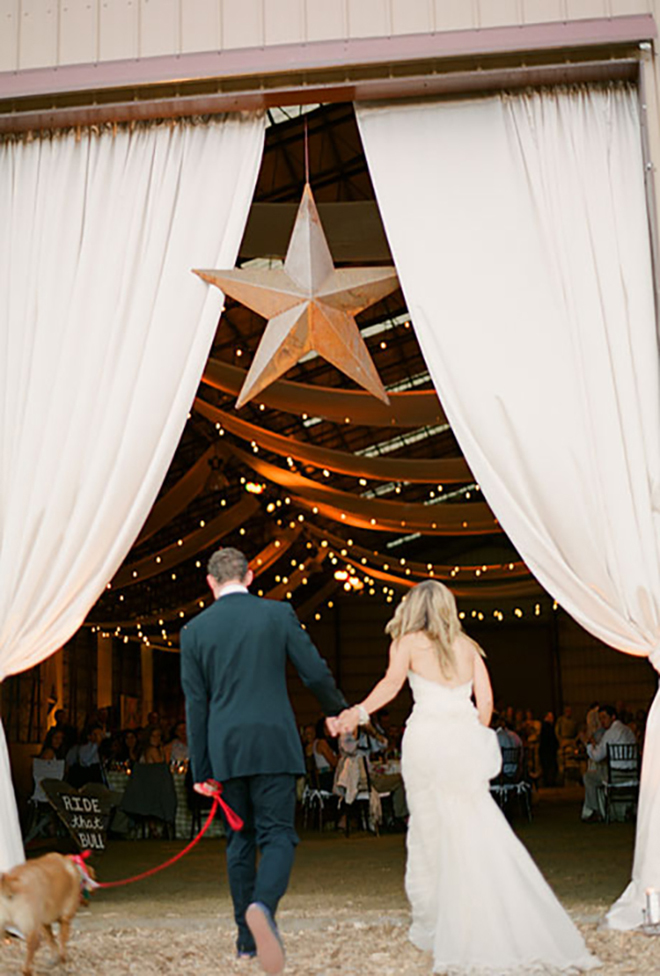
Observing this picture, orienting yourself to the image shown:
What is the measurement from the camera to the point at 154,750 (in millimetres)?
11703

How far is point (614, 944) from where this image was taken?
14.1 ft

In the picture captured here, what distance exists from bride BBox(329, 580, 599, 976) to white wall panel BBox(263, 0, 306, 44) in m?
2.58

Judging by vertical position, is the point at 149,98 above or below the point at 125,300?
above

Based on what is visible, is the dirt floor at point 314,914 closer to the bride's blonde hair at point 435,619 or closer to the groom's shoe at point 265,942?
the groom's shoe at point 265,942

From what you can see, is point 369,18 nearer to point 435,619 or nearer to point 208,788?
point 435,619

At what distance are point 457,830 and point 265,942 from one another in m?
1.04

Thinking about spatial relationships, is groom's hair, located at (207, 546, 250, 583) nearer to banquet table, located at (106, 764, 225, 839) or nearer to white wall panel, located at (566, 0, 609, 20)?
white wall panel, located at (566, 0, 609, 20)

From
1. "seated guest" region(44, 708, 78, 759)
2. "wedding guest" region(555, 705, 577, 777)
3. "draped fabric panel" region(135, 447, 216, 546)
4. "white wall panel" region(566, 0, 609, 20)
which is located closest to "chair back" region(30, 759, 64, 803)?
"seated guest" region(44, 708, 78, 759)

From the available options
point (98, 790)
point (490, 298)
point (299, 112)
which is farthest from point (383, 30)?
point (98, 790)

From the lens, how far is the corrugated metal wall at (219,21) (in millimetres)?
5105

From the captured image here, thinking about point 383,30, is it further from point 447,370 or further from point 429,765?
point 429,765

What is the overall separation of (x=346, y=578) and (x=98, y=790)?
21.6ft

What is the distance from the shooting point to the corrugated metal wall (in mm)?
5105

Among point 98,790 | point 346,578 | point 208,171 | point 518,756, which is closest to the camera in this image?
point 208,171
